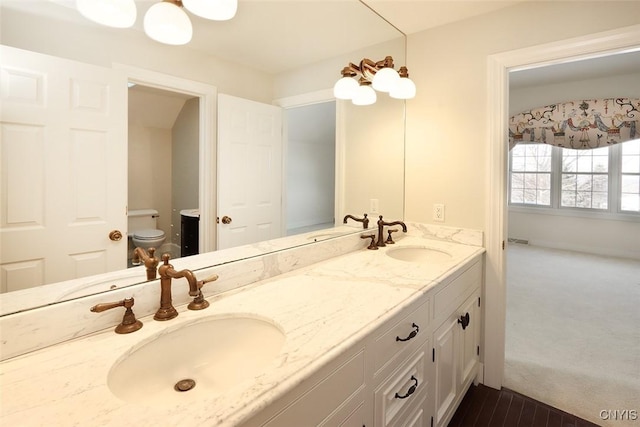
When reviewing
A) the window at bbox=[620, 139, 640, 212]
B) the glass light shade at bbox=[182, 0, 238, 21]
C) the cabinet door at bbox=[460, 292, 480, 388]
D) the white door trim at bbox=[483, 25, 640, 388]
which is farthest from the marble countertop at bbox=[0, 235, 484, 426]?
the window at bbox=[620, 139, 640, 212]

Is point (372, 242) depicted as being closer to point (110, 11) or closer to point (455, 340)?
point (455, 340)

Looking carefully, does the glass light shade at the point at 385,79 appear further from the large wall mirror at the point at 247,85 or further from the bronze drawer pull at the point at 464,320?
the bronze drawer pull at the point at 464,320

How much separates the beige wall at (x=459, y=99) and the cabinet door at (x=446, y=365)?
0.80 metres

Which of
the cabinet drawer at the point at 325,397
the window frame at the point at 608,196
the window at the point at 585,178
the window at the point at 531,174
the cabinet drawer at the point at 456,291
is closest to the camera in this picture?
the cabinet drawer at the point at 325,397

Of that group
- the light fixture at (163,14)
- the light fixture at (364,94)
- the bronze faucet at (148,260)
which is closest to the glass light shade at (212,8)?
the light fixture at (163,14)

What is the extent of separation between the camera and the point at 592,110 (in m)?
4.87

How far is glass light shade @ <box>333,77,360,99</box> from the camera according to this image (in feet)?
6.15

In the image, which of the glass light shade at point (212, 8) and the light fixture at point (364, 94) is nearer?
the glass light shade at point (212, 8)

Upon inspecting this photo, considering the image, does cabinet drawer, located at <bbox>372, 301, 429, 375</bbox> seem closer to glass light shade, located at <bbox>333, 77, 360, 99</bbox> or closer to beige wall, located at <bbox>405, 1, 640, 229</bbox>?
beige wall, located at <bbox>405, 1, 640, 229</bbox>

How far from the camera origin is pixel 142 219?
100 cm

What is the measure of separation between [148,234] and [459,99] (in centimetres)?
195

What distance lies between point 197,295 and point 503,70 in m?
2.03

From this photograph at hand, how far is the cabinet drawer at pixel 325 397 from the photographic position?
2.31 ft

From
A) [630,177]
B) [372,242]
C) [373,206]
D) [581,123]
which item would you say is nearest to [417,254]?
[372,242]
